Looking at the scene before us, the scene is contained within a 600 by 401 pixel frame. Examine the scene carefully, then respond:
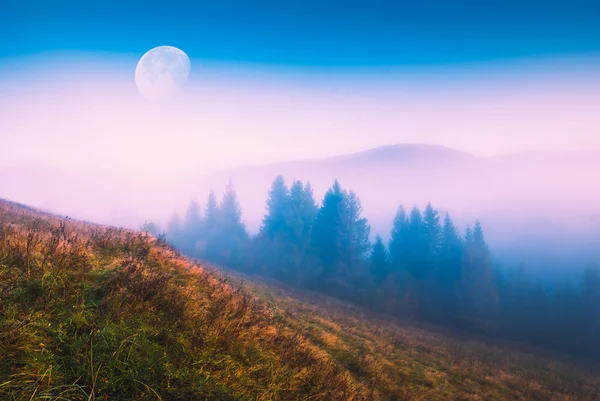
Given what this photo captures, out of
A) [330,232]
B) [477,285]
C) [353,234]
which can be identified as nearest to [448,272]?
[477,285]

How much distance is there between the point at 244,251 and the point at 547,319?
50.2 m

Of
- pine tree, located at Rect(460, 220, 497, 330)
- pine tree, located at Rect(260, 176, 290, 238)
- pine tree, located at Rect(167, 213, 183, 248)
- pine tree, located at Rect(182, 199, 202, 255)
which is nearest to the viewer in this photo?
pine tree, located at Rect(460, 220, 497, 330)

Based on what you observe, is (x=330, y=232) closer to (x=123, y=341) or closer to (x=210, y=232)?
(x=210, y=232)

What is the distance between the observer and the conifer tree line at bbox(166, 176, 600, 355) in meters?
39.5

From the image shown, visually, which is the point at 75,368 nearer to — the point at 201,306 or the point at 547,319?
the point at 201,306

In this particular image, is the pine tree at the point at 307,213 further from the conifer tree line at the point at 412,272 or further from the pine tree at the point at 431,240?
the pine tree at the point at 431,240

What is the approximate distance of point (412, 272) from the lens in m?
48.2

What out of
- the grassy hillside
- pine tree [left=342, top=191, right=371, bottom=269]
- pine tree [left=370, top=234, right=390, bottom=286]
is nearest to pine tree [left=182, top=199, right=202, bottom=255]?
pine tree [left=342, top=191, right=371, bottom=269]

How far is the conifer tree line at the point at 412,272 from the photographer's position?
3947 cm

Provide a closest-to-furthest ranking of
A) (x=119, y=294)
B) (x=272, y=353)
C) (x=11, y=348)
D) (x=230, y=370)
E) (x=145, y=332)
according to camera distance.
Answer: (x=11, y=348) → (x=145, y=332) → (x=230, y=370) → (x=119, y=294) → (x=272, y=353)

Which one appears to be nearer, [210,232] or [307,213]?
[307,213]

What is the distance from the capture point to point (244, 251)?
5488 cm

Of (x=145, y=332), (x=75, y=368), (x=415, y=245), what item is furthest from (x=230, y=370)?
(x=415, y=245)

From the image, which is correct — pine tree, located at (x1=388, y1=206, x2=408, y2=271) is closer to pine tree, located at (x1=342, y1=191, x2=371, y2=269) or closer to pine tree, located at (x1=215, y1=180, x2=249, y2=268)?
pine tree, located at (x1=342, y1=191, x2=371, y2=269)
